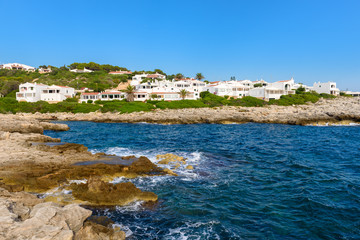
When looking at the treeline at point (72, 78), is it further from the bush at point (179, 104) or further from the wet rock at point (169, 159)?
the wet rock at point (169, 159)

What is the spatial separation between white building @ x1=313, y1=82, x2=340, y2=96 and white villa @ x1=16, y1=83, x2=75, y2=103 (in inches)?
4779

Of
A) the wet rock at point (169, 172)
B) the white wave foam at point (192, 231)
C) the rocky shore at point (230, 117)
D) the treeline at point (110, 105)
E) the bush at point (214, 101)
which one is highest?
the bush at point (214, 101)

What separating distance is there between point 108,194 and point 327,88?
133109mm

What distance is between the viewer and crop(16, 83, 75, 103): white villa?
7788 cm

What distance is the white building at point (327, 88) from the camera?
117312mm

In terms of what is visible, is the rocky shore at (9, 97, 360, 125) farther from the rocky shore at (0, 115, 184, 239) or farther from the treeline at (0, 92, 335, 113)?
the rocky shore at (0, 115, 184, 239)

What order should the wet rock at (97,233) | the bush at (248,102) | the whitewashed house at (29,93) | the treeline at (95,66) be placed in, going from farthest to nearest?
the treeline at (95,66) < the bush at (248,102) < the whitewashed house at (29,93) < the wet rock at (97,233)

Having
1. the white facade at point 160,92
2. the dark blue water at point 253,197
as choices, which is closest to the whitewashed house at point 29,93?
the white facade at point 160,92

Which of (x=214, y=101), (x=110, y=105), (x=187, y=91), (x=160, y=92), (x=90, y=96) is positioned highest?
(x=187, y=91)

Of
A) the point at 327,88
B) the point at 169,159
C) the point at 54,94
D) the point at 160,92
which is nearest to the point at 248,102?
the point at 160,92

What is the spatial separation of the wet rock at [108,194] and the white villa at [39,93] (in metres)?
75.7

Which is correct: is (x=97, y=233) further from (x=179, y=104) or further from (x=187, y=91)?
(x=187, y=91)

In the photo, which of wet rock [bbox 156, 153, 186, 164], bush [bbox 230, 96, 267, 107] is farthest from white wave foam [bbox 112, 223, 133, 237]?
bush [bbox 230, 96, 267, 107]

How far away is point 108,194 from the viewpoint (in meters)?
13.7
